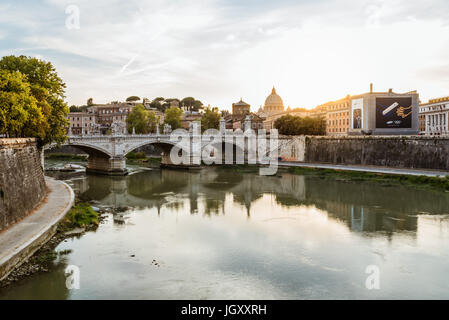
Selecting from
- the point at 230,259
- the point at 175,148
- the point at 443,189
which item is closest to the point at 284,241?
the point at 230,259

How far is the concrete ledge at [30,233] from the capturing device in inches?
382

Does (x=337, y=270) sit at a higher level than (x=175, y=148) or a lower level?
lower

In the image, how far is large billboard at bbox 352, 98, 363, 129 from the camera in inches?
1661

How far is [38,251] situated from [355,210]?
47.8ft

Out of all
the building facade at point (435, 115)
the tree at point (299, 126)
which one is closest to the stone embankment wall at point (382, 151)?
the tree at point (299, 126)

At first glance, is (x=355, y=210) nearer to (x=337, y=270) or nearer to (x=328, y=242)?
(x=328, y=242)

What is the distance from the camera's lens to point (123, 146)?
33.3 metres

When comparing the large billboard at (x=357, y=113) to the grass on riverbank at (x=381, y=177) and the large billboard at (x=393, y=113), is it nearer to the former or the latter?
the large billboard at (x=393, y=113)

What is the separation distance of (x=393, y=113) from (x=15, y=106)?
119ft

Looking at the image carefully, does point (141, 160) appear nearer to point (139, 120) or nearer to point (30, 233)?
point (139, 120)

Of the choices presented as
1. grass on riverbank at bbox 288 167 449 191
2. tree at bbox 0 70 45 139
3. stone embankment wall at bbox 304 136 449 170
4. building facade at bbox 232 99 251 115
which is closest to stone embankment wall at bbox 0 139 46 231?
tree at bbox 0 70 45 139

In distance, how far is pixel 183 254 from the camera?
12.2 m

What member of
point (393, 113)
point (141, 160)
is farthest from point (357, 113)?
point (141, 160)

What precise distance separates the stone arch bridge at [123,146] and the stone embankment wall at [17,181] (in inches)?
443
